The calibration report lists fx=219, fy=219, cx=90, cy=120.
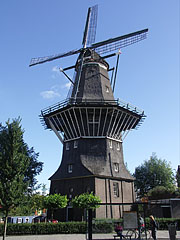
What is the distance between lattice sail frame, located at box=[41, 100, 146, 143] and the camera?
24.5 meters

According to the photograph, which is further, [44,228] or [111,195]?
[111,195]

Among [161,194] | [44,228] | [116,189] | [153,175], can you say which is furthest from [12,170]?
[153,175]

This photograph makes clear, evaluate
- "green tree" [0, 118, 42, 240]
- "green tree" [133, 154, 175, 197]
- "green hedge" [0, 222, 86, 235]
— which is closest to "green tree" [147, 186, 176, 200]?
"green tree" [133, 154, 175, 197]

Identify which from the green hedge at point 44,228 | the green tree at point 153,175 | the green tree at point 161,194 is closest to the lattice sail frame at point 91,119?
the green hedge at point 44,228

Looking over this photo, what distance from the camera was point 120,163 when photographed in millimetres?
25688

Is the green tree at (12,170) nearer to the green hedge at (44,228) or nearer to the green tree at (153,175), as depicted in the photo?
the green hedge at (44,228)

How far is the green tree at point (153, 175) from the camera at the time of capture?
2051 inches

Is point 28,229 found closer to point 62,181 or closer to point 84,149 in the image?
point 62,181

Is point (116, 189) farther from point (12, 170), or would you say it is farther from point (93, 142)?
point (12, 170)

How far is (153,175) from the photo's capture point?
5328cm

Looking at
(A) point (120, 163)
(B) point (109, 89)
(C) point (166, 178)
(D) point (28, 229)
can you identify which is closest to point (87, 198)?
(D) point (28, 229)

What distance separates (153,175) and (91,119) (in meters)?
34.2

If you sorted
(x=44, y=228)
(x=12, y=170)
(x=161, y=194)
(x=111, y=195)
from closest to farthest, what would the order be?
(x=12, y=170) → (x=44, y=228) → (x=111, y=195) → (x=161, y=194)

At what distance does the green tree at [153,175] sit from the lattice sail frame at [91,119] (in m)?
30.4
